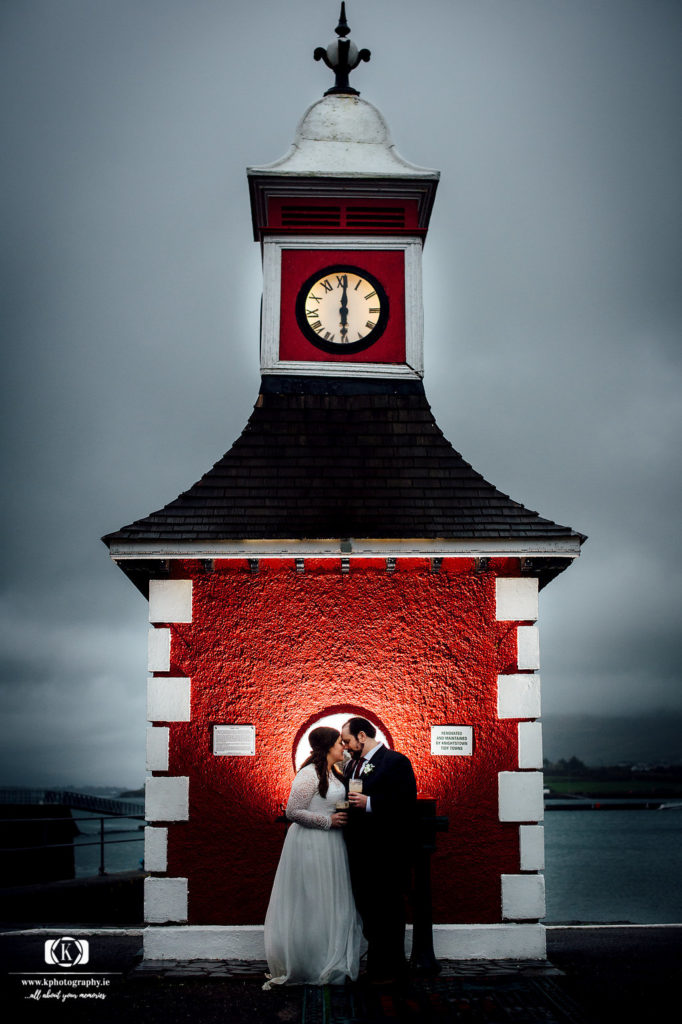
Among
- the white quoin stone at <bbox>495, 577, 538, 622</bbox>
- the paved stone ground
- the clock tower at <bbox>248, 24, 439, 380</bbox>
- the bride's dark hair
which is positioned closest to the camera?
the paved stone ground

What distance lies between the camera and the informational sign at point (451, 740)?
7.04m

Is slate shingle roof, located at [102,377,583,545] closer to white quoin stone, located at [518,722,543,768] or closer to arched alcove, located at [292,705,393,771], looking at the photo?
arched alcove, located at [292,705,393,771]

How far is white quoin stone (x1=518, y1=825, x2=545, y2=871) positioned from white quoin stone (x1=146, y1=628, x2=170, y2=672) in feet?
10.0

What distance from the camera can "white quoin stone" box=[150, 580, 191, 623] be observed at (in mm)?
7191

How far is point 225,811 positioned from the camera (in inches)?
273

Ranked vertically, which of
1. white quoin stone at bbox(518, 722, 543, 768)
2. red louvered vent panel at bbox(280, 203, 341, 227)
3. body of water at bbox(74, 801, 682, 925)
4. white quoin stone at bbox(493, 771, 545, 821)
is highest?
red louvered vent panel at bbox(280, 203, 341, 227)

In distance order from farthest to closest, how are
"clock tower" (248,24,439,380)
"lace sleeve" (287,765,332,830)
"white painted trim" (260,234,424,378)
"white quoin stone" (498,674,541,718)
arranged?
"clock tower" (248,24,439,380) → "white painted trim" (260,234,424,378) → "white quoin stone" (498,674,541,718) → "lace sleeve" (287,765,332,830)

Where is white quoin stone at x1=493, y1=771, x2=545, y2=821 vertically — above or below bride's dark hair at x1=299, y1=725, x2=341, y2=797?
below

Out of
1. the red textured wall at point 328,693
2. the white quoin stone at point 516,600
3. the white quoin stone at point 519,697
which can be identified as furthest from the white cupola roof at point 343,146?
the white quoin stone at point 519,697

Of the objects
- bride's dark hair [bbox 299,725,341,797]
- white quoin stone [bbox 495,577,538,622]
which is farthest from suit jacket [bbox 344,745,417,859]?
white quoin stone [bbox 495,577,538,622]

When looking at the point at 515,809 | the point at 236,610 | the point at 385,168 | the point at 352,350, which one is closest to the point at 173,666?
the point at 236,610

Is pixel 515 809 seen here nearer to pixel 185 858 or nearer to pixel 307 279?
pixel 185 858

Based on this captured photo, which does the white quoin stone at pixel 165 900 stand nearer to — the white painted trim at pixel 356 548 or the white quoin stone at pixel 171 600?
the white quoin stone at pixel 171 600

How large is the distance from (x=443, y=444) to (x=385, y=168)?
10.1ft
